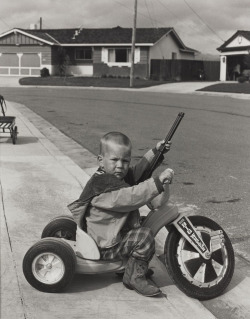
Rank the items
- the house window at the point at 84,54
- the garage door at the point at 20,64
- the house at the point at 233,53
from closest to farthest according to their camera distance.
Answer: the house at the point at 233,53
the garage door at the point at 20,64
the house window at the point at 84,54

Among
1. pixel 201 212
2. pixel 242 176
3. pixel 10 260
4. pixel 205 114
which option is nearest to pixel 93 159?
pixel 242 176

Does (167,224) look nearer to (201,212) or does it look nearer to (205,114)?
(201,212)

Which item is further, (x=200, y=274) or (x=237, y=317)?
(x=200, y=274)

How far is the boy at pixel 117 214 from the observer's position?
12.2 feet

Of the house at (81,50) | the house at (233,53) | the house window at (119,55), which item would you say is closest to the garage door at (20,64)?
the house at (81,50)

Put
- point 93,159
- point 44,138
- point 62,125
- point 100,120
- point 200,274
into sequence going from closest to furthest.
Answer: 1. point 200,274
2. point 93,159
3. point 44,138
4. point 62,125
5. point 100,120

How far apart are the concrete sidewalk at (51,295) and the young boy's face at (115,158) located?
0.81m

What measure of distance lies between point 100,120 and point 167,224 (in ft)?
39.6

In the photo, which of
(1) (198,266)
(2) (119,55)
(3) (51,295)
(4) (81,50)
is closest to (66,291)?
(3) (51,295)

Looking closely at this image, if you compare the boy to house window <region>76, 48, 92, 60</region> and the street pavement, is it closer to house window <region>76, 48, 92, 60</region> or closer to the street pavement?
the street pavement

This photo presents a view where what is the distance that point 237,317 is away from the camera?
3527mm

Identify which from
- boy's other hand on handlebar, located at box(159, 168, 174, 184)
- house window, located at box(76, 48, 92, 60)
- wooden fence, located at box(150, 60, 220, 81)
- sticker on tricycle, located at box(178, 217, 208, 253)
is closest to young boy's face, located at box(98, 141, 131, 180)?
boy's other hand on handlebar, located at box(159, 168, 174, 184)

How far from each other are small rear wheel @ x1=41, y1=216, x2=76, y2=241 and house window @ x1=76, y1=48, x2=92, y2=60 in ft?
172

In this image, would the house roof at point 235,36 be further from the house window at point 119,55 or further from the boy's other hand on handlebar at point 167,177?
the boy's other hand on handlebar at point 167,177
